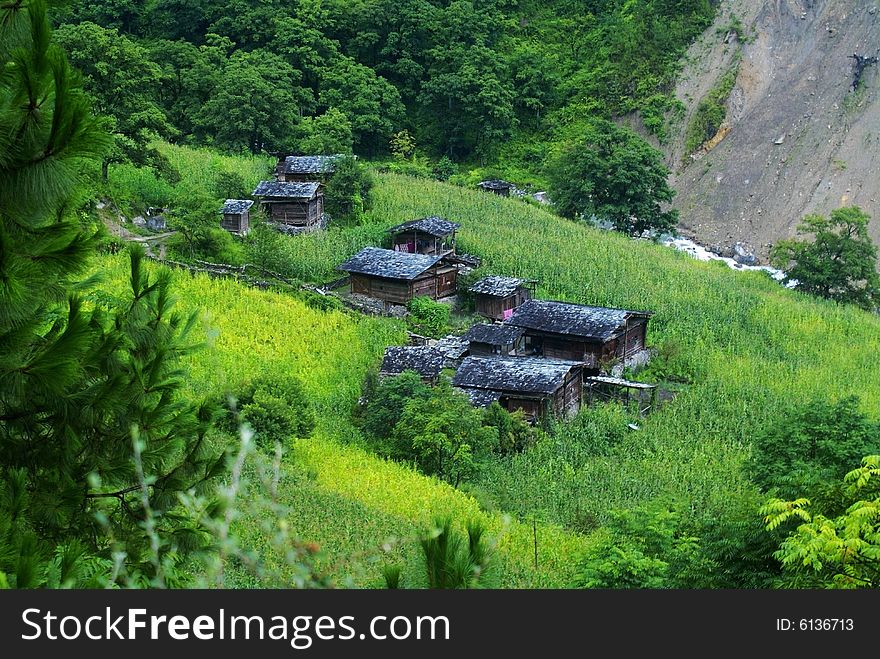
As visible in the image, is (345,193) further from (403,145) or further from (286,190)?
(403,145)

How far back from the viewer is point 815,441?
16.0 metres

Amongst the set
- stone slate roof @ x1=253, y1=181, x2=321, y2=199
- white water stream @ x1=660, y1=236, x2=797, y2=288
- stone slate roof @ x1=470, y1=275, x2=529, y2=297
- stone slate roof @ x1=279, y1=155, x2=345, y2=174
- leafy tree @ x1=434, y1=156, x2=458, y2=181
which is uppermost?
stone slate roof @ x1=279, y1=155, x2=345, y2=174

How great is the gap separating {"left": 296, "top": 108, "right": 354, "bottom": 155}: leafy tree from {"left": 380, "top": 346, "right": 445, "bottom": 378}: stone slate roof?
1812 centimetres

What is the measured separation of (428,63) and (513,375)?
36494 millimetres

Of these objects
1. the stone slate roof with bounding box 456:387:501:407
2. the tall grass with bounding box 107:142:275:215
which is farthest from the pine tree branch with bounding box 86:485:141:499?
the tall grass with bounding box 107:142:275:215

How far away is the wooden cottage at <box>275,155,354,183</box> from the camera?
38500mm

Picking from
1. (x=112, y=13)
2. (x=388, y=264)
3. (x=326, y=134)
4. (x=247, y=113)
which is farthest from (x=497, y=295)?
(x=112, y=13)

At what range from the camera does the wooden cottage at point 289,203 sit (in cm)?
3616

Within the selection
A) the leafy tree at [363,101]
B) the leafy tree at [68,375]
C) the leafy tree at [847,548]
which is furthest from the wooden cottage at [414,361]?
the leafy tree at [363,101]

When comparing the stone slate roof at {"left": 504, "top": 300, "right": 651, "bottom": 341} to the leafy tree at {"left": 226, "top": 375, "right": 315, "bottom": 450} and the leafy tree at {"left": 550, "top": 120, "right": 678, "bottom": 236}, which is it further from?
the leafy tree at {"left": 550, "top": 120, "right": 678, "bottom": 236}

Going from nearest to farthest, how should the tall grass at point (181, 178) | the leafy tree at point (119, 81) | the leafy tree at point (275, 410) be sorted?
1. the leafy tree at point (275, 410)
2. the leafy tree at point (119, 81)
3. the tall grass at point (181, 178)

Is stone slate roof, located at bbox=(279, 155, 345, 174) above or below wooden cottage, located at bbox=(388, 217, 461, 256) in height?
above

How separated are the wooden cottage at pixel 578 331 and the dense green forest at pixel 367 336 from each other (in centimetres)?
152

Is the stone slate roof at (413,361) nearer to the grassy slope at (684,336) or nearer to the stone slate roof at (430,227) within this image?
the grassy slope at (684,336)
